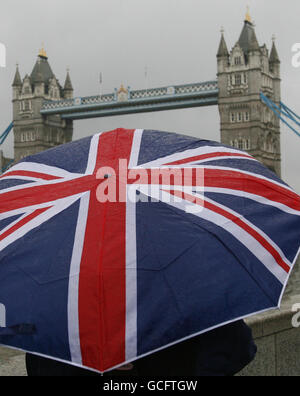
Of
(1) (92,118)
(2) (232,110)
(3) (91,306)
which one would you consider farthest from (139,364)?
(1) (92,118)

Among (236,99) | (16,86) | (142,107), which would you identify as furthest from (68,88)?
(236,99)

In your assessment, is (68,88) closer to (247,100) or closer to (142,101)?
(142,101)

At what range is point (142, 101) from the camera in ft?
143

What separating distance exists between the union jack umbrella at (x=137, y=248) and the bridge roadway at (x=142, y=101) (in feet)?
134

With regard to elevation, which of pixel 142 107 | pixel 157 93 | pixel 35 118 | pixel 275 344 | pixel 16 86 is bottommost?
pixel 275 344

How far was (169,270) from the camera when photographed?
1254mm

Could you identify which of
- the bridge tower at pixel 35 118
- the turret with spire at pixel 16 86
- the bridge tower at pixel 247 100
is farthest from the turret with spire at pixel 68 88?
the bridge tower at pixel 247 100

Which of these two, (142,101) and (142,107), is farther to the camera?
(142,107)

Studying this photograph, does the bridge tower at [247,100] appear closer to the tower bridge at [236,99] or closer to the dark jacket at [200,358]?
the tower bridge at [236,99]

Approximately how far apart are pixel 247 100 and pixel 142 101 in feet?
24.8

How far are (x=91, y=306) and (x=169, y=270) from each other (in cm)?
18

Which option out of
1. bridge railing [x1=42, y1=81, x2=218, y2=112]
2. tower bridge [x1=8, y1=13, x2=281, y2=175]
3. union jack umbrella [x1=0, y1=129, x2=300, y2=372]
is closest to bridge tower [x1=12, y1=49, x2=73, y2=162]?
tower bridge [x1=8, y1=13, x2=281, y2=175]

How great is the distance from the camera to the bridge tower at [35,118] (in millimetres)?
50438
